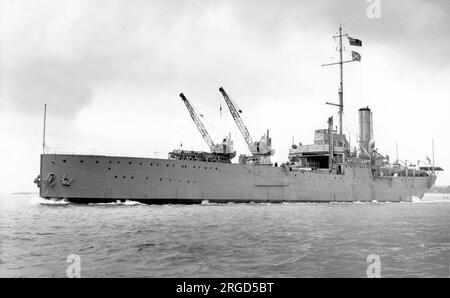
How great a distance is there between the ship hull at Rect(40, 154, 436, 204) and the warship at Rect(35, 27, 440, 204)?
0.08m

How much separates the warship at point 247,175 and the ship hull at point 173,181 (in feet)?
0.27

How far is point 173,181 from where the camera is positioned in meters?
39.0

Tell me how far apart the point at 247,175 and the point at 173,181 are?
852 cm

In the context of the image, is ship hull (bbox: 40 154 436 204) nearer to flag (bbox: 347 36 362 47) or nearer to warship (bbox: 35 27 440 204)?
warship (bbox: 35 27 440 204)

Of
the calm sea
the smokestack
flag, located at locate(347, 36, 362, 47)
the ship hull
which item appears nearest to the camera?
the calm sea

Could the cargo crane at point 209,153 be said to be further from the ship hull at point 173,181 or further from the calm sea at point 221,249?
the calm sea at point 221,249

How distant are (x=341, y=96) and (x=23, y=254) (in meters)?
51.6

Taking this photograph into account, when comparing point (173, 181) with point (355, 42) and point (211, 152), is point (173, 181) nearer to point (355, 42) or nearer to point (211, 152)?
point (211, 152)

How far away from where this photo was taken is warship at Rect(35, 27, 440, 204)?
119ft

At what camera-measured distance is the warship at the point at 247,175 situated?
36.3 meters

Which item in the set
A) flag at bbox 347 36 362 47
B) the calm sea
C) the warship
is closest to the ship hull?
the warship

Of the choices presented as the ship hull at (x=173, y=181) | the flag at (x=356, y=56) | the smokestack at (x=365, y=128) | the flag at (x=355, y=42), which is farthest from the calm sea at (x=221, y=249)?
the smokestack at (x=365, y=128)

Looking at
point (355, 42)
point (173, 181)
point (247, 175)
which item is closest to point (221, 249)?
point (173, 181)
